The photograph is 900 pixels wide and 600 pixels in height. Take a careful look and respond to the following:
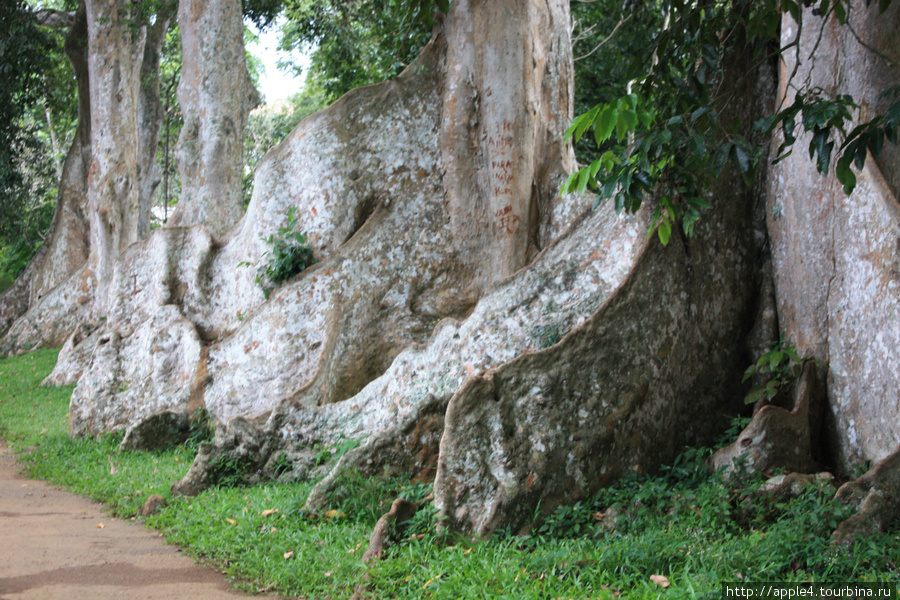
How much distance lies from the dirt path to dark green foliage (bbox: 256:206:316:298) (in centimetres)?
307

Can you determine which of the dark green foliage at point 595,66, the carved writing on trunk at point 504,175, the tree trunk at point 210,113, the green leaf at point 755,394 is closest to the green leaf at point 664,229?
the green leaf at point 755,394

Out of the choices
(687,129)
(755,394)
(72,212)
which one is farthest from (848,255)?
(72,212)

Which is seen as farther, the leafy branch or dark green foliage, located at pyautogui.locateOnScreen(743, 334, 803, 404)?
the leafy branch

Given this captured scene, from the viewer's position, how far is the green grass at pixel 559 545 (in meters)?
3.62

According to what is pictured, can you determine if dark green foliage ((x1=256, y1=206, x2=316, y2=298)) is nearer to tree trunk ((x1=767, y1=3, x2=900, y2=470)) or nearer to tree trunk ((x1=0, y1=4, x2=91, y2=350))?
tree trunk ((x1=767, y1=3, x2=900, y2=470))

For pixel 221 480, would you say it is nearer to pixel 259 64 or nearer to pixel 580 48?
pixel 580 48

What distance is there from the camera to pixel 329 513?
200 inches

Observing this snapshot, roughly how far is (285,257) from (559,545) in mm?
4988

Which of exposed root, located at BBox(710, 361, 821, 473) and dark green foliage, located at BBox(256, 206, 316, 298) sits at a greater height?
dark green foliage, located at BBox(256, 206, 316, 298)

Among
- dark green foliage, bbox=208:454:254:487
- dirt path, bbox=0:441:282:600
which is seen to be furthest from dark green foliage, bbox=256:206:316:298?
dirt path, bbox=0:441:282:600

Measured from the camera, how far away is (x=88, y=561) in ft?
15.1

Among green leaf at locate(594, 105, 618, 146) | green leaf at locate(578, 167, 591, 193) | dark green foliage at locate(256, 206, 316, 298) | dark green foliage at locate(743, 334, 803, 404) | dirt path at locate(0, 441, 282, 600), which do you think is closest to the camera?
green leaf at locate(594, 105, 618, 146)

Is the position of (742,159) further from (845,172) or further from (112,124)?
(112,124)

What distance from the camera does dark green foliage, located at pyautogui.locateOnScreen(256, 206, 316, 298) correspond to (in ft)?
26.9
